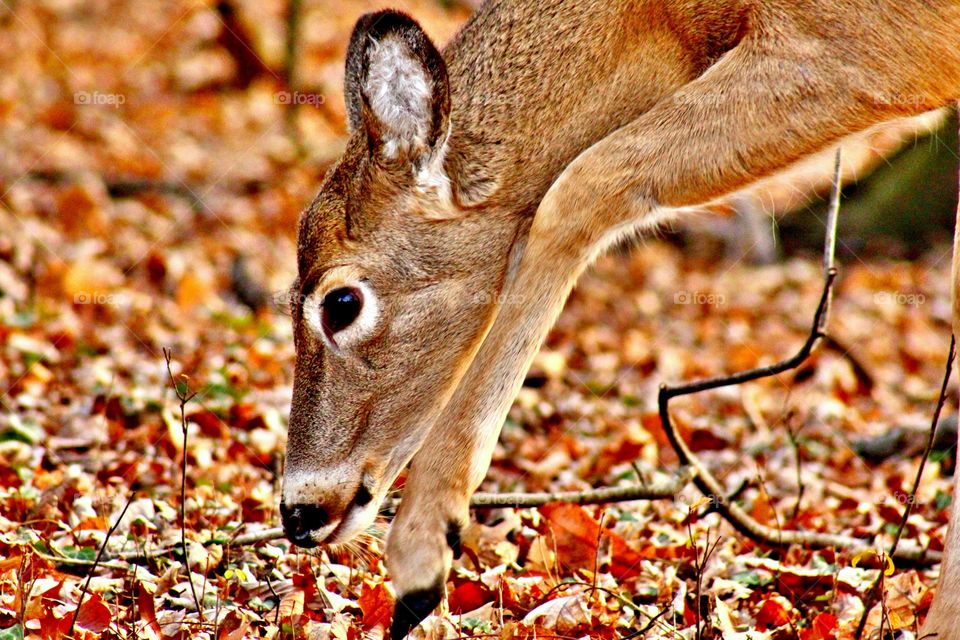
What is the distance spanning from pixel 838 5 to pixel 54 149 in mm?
9428

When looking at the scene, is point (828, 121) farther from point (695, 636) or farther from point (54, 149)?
point (54, 149)

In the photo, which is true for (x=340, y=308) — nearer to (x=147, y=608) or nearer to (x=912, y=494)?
(x=147, y=608)

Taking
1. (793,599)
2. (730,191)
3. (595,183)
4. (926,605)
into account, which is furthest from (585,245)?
(926,605)

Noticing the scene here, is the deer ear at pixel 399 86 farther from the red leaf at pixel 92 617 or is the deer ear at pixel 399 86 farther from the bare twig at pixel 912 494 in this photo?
the bare twig at pixel 912 494

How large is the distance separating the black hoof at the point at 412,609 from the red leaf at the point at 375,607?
0.25 meters

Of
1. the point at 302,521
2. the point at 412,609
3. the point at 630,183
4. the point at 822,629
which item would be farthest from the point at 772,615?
the point at 302,521

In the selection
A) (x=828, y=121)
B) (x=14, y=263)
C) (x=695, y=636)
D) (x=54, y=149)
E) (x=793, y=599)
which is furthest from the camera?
(x=54, y=149)

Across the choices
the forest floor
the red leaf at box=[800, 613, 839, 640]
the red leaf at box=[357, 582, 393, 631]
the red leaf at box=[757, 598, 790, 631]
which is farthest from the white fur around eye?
the red leaf at box=[800, 613, 839, 640]

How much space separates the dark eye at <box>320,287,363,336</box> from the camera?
4.46 meters

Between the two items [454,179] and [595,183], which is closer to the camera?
[595,183]

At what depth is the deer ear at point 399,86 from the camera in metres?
4.19

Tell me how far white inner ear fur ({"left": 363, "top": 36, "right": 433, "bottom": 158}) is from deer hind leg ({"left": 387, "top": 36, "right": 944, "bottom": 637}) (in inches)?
22.4

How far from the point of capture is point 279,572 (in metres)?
4.48

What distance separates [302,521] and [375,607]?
1.47 feet
